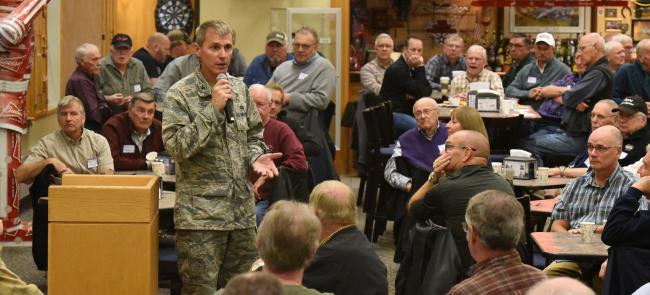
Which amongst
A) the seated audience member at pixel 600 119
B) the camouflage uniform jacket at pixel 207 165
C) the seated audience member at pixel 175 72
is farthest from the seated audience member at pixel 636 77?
the camouflage uniform jacket at pixel 207 165

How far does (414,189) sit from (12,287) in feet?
13.3

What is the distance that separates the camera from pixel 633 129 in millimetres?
8812

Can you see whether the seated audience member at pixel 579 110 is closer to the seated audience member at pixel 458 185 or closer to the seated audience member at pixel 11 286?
the seated audience member at pixel 458 185

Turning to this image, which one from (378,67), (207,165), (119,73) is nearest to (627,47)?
(378,67)

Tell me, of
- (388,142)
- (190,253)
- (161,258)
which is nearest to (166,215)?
(161,258)

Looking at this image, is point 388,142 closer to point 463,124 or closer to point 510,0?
point 463,124

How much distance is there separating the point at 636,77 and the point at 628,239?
6.28 meters

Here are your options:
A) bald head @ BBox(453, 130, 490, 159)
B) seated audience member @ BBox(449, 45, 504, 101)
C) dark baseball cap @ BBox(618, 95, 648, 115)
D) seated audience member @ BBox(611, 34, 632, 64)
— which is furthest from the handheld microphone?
seated audience member @ BBox(611, 34, 632, 64)

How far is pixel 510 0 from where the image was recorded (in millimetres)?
15234

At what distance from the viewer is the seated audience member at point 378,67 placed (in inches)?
523

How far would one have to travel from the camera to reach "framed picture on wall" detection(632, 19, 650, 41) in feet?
54.4

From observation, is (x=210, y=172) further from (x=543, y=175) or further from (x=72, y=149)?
(x=543, y=175)

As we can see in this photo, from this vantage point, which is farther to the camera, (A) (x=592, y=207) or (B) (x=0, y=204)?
(B) (x=0, y=204)

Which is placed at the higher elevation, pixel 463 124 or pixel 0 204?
pixel 463 124
